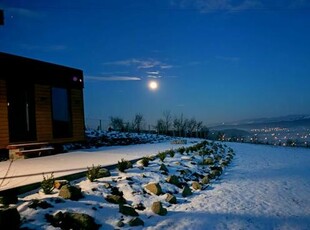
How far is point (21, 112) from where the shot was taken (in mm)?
11750

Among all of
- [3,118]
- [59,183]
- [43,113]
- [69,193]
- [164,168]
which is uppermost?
[43,113]

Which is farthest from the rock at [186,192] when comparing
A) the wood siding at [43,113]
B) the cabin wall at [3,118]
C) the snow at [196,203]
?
the wood siding at [43,113]

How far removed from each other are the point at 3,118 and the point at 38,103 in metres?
1.67

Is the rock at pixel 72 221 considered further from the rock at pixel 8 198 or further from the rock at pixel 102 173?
the rock at pixel 102 173

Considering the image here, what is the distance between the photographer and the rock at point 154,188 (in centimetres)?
682

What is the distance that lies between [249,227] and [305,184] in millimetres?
4808

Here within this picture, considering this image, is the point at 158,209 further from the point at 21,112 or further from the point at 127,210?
the point at 21,112

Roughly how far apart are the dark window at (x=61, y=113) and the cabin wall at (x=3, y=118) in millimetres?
2259

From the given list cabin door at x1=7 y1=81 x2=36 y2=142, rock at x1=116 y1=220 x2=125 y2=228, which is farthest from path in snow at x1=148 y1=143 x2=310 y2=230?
cabin door at x1=7 y1=81 x2=36 y2=142

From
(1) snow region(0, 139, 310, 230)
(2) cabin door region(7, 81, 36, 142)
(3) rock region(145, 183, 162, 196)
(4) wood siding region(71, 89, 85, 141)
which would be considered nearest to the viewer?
(1) snow region(0, 139, 310, 230)

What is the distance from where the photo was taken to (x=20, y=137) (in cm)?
1163

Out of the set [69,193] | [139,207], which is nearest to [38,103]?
[69,193]

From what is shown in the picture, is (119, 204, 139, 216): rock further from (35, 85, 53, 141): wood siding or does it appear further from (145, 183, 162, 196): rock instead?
(35, 85, 53, 141): wood siding

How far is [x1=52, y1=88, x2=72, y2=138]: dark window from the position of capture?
13195mm
